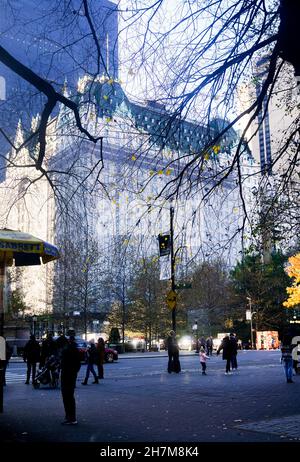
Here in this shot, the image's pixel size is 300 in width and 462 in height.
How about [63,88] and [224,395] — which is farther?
[224,395]

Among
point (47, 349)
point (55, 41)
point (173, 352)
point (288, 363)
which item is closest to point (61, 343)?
point (47, 349)

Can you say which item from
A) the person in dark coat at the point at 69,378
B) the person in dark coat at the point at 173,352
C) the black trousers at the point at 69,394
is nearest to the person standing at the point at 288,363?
the person in dark coat at the point at 173,352

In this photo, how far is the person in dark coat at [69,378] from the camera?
9039mm

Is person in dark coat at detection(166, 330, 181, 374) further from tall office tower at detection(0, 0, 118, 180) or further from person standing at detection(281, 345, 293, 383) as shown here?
tall office tower at detection(0, 0, 118, 180)

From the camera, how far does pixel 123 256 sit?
30.3 ft

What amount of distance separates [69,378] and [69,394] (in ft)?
0.92

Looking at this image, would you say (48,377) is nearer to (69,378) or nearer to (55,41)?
(69,378)

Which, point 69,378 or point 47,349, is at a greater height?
point 47,349

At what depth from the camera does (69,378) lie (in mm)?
9414

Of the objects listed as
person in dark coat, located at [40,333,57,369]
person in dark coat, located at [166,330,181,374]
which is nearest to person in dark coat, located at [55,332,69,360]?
person in dark coat, located at [40,333,57,369]

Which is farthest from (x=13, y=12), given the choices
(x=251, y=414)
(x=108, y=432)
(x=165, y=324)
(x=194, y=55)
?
(x=165, y=324)

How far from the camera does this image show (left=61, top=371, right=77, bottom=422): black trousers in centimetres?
903
